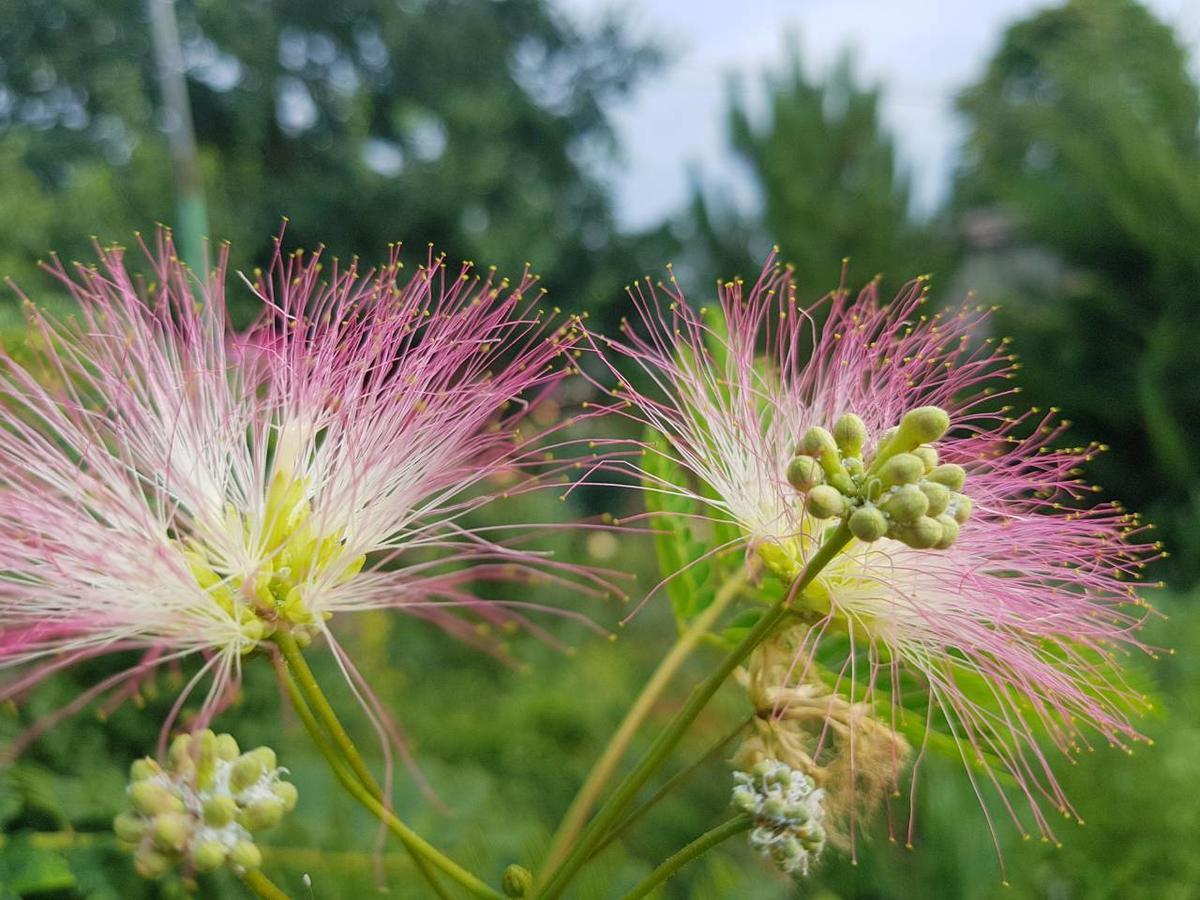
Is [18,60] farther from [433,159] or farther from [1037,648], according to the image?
[1037,648]

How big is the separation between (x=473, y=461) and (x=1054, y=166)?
9832 millimetres

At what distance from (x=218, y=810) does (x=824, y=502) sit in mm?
605

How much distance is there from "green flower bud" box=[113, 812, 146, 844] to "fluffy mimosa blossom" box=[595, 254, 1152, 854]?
0.61 meters

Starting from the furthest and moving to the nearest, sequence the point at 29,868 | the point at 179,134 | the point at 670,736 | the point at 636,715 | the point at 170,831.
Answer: the point at 179,134 → the point at 636,715 → the point at 29,868 → the point at 670,736 → the point at 170,831

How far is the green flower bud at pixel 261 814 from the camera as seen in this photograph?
2.65 ft

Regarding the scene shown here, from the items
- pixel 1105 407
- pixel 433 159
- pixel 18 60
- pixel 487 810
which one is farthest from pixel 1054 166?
pixel 18 60

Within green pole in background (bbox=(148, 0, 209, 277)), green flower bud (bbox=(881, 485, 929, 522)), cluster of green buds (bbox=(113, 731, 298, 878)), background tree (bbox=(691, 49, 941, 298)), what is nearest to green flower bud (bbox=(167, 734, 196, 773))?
cluster of green buds (bbox=(113, 731, 298, 878))

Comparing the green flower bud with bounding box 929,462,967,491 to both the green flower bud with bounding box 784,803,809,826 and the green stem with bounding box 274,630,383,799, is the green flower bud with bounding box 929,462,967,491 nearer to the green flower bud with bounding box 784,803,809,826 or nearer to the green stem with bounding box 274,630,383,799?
the green flower bud with bounding box 784,803,809,826

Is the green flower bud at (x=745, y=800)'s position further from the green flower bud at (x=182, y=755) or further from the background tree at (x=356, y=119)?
the background tree at (x=356, y=119)

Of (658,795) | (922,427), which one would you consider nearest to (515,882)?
(658,795)

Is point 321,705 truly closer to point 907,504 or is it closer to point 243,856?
point 243,856

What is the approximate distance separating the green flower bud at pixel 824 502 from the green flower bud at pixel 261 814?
0.56 meters

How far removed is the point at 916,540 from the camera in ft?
2.77

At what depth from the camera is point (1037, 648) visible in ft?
3.36
